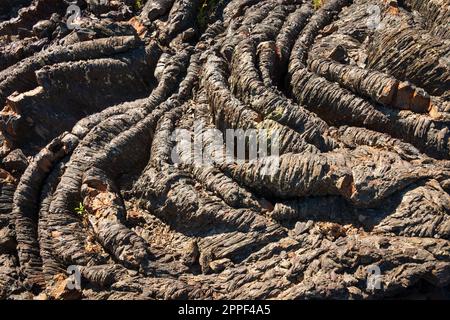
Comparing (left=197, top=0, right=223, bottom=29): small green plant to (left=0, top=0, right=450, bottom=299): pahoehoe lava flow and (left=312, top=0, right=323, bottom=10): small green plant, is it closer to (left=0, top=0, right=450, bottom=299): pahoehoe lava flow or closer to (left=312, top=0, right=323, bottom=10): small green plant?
(left=0, top=0, right=450, bottom=299): pahoehoe lava flow

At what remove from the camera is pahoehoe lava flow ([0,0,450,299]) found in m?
11.4

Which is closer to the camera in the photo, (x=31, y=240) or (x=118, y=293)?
(x=118, y=293)

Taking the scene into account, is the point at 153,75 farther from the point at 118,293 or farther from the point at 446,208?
the point at 446,208

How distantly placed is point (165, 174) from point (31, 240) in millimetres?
4423

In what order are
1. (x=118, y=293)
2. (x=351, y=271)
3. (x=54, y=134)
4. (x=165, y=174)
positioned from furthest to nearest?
(x=54, y=134) < (x=165, y=174) < (x=118, y=293) < (x=351, y=271)

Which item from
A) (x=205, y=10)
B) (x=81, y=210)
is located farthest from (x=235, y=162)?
(x=205, y=10)

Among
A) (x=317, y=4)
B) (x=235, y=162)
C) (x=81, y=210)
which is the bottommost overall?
(x=81, y=210)

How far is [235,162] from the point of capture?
1327cm

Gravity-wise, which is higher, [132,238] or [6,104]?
[6,104]

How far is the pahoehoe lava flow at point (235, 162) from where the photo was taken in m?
11.4

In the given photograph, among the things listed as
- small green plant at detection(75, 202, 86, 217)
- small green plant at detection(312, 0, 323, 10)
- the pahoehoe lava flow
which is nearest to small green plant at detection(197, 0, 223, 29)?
the pahoehoe lava flow

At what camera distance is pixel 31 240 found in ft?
46.0

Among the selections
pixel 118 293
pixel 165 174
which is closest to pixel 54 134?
pixel 165 174

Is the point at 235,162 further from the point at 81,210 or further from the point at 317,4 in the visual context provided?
the point at 317,4
